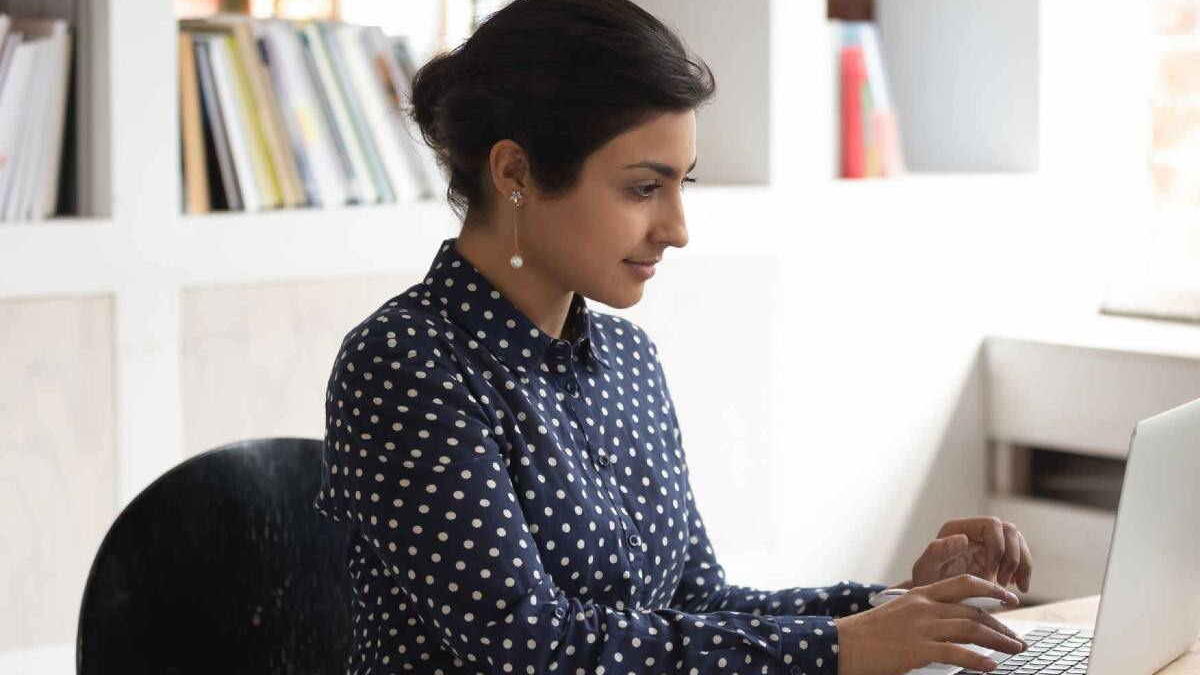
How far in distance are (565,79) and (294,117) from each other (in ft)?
3.76

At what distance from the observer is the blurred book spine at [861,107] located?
340 cm

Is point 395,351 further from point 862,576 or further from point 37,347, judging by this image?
point 862,576

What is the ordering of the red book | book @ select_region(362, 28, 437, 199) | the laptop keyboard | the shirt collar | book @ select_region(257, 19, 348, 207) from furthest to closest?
the red book, book @ select_region(362, 28, 437, 199), book @ select_region(257, 19, 348, 207), the shirt collar, the laptop keyboard

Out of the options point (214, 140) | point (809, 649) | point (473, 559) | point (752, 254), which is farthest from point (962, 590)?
point (752, 254)

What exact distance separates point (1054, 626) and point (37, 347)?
1345 mm

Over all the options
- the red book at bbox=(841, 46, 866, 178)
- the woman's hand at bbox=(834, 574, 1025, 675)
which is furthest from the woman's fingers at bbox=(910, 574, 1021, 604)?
the red book at bbox=(841, 46, 866, 178)

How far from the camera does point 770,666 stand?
1.43 m

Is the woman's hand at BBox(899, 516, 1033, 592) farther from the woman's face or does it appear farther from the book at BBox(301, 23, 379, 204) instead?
the book at BBox(301, 23, 379, 204)

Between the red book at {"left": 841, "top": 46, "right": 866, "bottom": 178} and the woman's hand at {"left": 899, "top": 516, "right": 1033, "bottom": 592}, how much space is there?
6.03ft

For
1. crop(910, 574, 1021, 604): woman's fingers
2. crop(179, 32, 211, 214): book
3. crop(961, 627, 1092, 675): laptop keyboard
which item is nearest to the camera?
crop(910, 574, 1021, 604): woman's fingers

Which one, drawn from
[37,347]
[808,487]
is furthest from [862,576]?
[37,347]

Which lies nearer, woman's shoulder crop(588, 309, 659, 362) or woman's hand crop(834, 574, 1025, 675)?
woman's hand crop(834, 574, 1025, 675)

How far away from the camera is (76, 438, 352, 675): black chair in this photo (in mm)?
1424

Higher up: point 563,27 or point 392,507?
point 563,27
